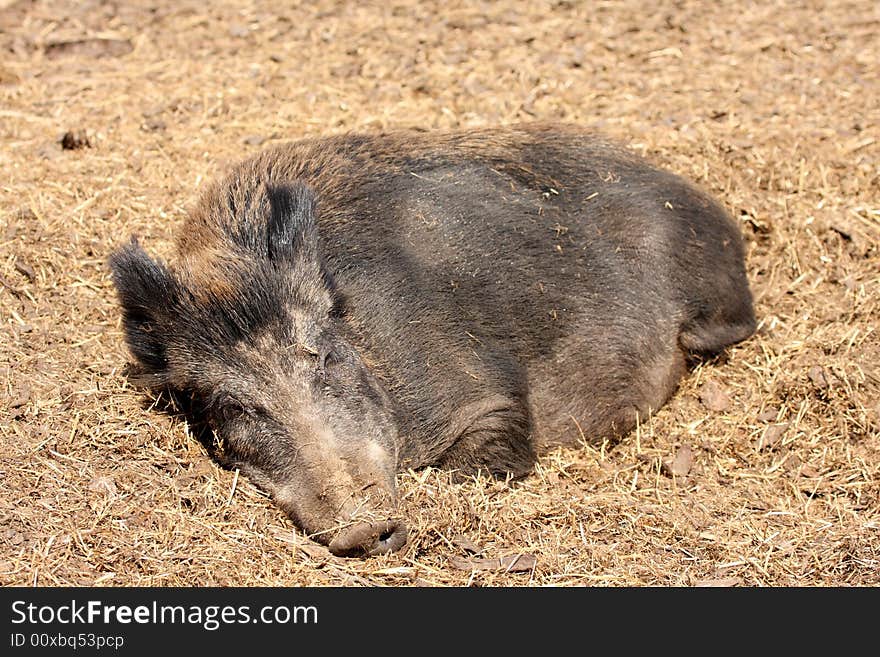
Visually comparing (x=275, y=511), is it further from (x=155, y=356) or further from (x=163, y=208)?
(x=163, y=208)

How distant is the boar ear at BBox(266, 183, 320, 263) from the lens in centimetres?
527

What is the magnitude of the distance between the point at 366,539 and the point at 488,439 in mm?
1158

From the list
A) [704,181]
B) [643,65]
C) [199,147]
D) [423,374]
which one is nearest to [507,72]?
[643,65]

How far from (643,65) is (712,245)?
9.12 ft

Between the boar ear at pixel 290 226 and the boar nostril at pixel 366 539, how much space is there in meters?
1.41

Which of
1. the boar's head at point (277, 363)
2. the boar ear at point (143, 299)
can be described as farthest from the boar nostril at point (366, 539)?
the boar ear at point (143, 299)

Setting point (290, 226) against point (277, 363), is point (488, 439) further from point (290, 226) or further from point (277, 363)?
point (290, 226)

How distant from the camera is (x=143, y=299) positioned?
5.22 metres

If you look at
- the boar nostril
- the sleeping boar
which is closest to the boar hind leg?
the sleeping boar

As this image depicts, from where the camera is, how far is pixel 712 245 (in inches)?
263

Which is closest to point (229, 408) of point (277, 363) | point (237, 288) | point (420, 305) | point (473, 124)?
point (277, 363)

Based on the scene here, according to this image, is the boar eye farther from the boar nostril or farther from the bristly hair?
the boar nostril

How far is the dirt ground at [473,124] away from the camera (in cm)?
482

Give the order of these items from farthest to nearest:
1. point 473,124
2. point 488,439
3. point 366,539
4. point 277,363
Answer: point 473,124 → point 488,439 → point 277,363 → point 366,539
